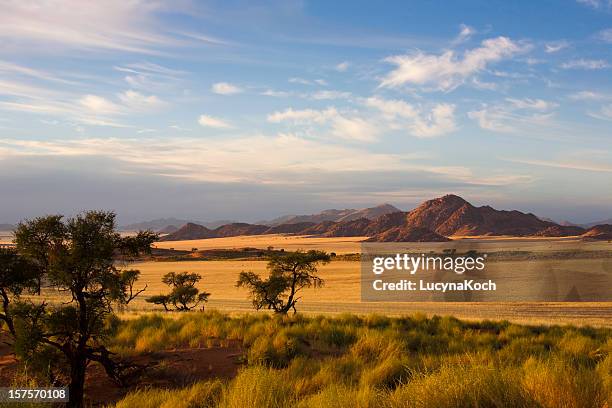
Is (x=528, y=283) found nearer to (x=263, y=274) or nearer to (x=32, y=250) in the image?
(x=263, y=274)

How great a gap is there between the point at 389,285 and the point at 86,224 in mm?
45461

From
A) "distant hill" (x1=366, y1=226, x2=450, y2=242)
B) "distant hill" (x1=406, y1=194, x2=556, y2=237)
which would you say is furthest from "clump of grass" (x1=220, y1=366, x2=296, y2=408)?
"distant hill" (x1=406, y1=194, x2=556, y2=237)

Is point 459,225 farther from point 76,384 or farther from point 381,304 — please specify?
point 76,384

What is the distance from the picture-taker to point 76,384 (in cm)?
1040

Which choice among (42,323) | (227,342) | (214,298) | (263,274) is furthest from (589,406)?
(263,274)

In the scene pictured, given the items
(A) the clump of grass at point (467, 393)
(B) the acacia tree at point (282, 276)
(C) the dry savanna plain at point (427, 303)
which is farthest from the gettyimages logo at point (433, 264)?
(A) the clump of grass at point (467, 393)

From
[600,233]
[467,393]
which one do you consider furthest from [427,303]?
[600,233]

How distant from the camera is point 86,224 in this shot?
10953mm

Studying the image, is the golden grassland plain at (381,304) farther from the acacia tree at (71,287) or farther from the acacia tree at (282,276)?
the acacia tree at (71,287)

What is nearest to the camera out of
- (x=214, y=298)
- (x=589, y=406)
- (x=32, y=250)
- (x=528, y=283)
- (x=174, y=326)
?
(x=589, y=406)

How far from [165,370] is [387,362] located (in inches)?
211

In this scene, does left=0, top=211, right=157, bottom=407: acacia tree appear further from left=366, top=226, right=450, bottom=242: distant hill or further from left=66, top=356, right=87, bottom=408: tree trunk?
left=366, top=226, right=450, bottom=242: distant hill

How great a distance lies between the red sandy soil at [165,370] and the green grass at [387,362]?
70 centimetres

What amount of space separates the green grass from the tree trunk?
1.49 metres
